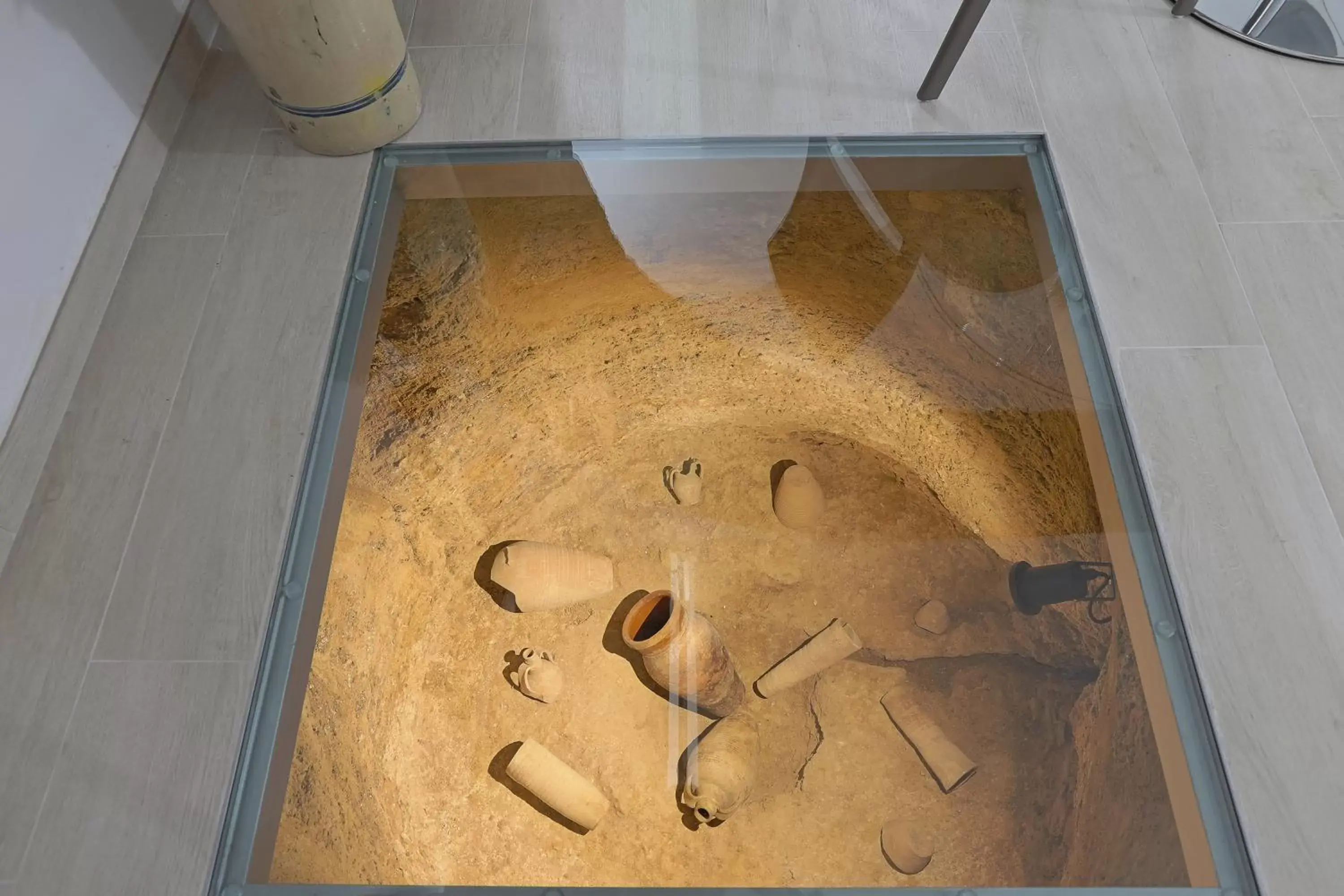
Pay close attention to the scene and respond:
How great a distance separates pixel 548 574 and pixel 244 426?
534 millimetres

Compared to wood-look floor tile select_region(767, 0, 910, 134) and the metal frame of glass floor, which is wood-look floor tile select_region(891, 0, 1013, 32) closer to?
wood-look floor tile select_region(767, 0, 910, 134)

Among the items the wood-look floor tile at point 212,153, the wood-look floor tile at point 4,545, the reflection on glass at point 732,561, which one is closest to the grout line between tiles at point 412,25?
the wood-look floor tile at point 212,153

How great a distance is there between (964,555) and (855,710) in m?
0.29

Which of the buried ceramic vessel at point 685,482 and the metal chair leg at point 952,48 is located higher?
the metal chair leg at point 952,48

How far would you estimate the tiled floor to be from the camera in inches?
44.4

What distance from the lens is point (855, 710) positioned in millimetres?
1354

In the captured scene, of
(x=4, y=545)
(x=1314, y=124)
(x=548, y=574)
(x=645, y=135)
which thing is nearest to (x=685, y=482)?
(x=548, y=574)

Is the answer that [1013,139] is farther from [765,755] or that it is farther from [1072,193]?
[765,755]

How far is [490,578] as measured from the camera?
152 centimetres

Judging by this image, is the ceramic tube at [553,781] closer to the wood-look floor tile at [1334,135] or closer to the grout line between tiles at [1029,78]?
the grout line between tiles at [1029,78]

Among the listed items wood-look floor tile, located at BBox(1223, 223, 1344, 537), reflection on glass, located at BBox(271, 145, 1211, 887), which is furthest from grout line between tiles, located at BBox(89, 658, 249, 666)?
wood-look floor tile, located at BBox(1223, 223, 1344, 537)

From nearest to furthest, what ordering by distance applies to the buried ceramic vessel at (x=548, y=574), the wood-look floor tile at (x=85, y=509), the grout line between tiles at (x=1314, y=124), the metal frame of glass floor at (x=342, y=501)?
the metal frame of glass floor at (x=342, y=501) < the wood-look floor tile at (x=85, y=509) < the buried ceramic vessel at (x=548, y=574) < the grout line between tiles at (x=1314, y=124)

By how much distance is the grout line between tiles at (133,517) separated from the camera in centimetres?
111

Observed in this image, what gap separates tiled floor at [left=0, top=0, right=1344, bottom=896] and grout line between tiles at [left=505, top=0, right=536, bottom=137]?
0.04 ft
